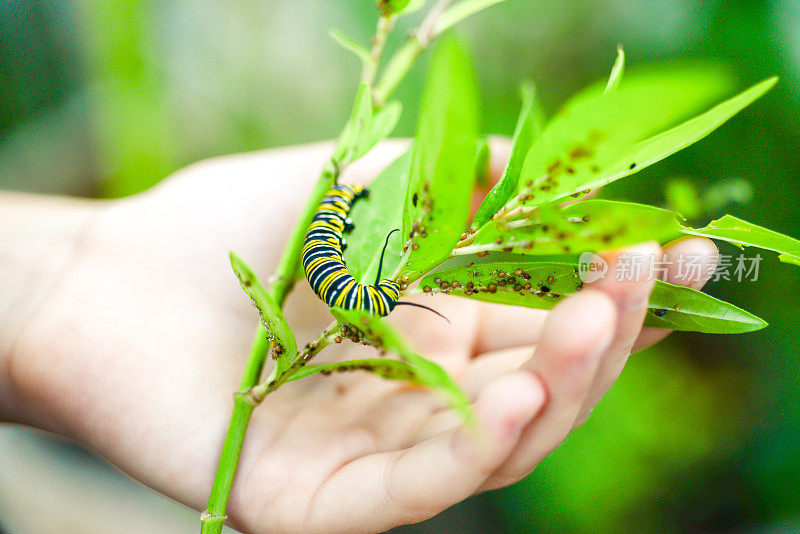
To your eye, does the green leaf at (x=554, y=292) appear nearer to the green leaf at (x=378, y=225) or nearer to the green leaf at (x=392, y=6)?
the green leaf at (x=378, y=225)

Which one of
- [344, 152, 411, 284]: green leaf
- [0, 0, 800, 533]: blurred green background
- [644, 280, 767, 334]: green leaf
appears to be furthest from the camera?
[0, 0, 800, 533]: blurred green background

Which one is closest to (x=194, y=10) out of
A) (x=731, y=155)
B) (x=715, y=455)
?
(x=731, y=155)

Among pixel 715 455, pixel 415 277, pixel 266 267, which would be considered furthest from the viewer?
pixel 715 455

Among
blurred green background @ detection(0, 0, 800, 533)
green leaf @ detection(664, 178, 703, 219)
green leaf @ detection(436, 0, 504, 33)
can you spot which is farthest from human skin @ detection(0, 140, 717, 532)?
blurred green background @ detection(0, 0, 800, 533)

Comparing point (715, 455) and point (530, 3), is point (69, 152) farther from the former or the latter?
point (715, 455)

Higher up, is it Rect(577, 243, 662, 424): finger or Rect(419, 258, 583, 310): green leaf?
Rect(419, 258, 583, 310): green leaf

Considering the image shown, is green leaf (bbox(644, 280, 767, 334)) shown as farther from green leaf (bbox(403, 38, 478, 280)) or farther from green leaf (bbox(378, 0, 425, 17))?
green leaf (bbox(378, 0, 425, 17))

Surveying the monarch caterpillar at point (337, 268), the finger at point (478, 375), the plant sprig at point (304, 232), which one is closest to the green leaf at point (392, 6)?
the plant sprig at point (304, 232)
